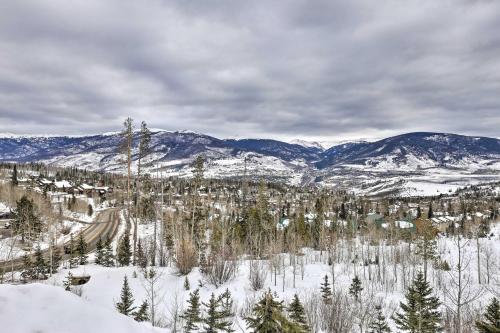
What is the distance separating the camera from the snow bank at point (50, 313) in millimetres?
6223

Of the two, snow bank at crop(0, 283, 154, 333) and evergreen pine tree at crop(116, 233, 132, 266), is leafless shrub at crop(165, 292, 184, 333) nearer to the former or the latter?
evergreen pine tree at crop(116, 233, 132, 266)

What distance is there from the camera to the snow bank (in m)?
6.22

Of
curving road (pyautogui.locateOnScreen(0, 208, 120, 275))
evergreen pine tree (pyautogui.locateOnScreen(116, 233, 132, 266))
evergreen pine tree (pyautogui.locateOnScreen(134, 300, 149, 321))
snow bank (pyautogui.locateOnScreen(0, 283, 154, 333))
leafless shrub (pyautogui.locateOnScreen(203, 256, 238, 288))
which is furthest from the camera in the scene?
curving road (pyautogui.locateOnScreen(0, 208, 120, 275))

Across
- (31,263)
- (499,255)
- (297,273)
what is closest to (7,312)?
(31,263)

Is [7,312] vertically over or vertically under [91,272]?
over

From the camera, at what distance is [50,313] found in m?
6.58

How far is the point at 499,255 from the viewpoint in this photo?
293ft

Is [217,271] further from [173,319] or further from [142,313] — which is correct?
[142,313]

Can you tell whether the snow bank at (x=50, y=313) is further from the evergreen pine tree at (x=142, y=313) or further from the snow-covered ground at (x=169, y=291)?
the evergreen pine tree at (x=142, y=313)

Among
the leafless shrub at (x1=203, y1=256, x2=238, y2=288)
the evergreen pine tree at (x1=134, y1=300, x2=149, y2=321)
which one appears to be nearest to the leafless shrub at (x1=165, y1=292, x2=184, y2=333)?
the evergreen pine tree at (x1=134, y1=300, x2=149, y2=321)

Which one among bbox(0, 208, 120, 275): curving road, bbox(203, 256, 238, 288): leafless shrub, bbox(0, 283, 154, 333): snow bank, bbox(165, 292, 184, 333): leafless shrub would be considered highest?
bbox(0, 283, 154, 333): snow bank

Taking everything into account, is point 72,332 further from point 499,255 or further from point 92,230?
point 499,255

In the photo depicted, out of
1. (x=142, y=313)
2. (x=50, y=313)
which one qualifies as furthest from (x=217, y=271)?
(x=50, y=313)

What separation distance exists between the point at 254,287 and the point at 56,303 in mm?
35303
